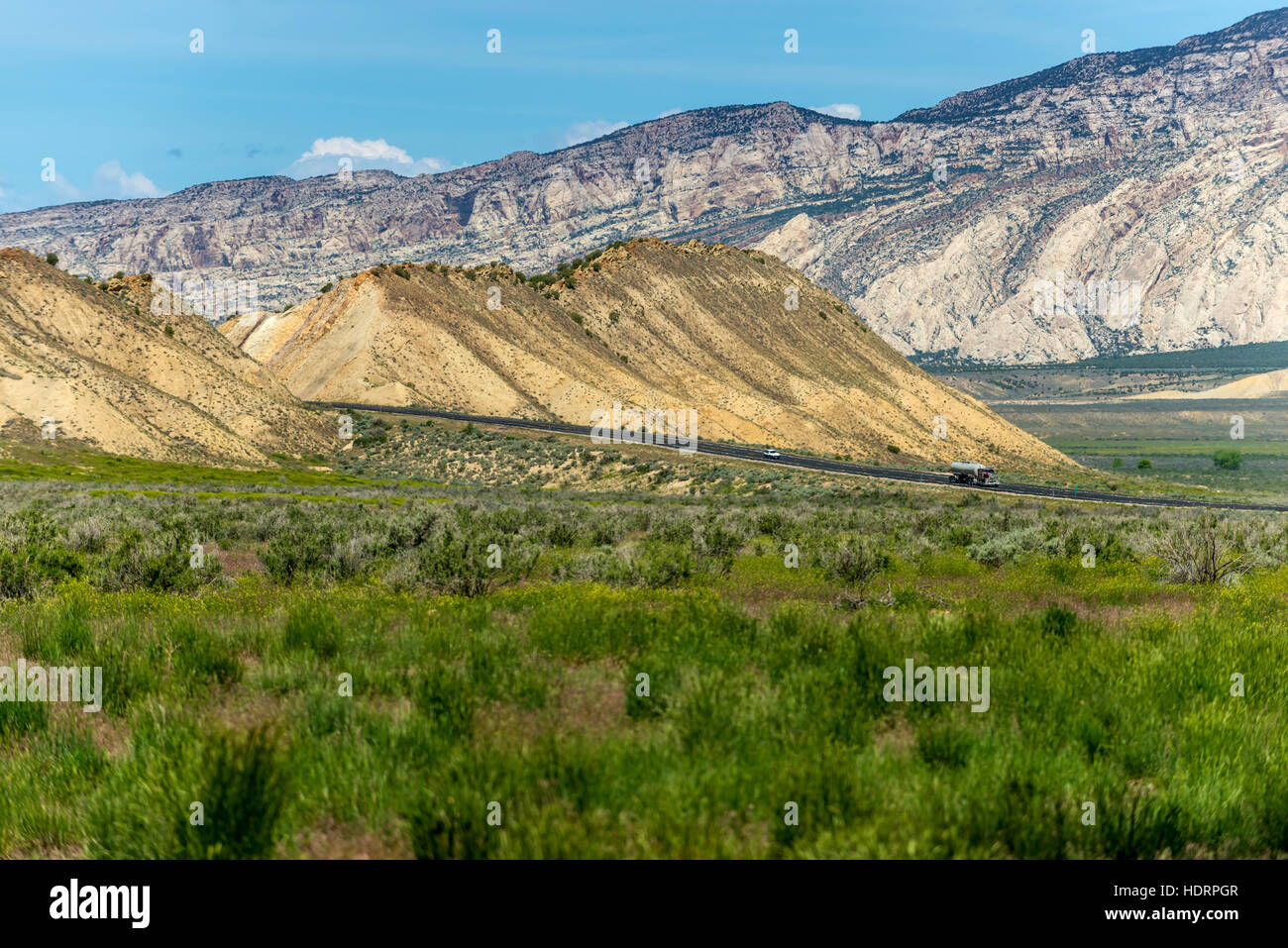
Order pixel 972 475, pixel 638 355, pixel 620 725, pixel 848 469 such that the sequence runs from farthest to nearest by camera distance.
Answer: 1. pixel 638 355
2. pixel 848 469
3. pixel 972 475
4. pixel 620 725

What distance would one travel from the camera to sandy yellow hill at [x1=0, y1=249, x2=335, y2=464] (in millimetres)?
66688

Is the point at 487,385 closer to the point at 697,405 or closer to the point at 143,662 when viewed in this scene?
the point at 697,405

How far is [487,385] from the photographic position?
9188 centimetres

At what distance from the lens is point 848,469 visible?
71.4 metres

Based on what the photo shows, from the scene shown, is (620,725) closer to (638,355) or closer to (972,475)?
(972,475)

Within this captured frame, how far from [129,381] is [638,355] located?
51.6 metres

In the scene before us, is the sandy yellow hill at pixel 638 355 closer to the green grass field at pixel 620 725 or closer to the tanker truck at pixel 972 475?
the tanker truck at pixel 972 475

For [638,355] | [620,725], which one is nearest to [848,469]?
[638,355]

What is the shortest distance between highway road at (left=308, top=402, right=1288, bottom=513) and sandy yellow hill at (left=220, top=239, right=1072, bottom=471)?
3268mm

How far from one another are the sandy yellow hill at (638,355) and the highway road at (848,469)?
327 cm

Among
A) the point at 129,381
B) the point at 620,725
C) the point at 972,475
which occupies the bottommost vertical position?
the point at 972,475

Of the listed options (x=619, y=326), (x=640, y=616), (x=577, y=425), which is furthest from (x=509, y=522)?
(x=619, y=326)

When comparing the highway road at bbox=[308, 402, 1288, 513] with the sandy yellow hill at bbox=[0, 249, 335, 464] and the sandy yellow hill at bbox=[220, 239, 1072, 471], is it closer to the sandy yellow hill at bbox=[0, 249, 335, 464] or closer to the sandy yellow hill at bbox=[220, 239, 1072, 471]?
the sandy yellow hill at bbox=[220, 239, 1072, 471]

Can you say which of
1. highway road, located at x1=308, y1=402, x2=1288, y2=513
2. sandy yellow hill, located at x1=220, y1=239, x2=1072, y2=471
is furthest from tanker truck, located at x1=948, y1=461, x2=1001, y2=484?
sandy yellow hill, located at x1=220, y1=239, x2=1072, y2=471
